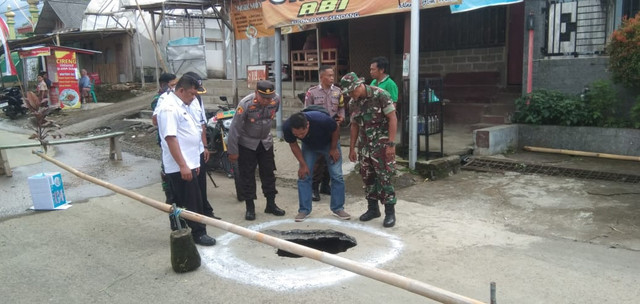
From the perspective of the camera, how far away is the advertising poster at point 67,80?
17.3m

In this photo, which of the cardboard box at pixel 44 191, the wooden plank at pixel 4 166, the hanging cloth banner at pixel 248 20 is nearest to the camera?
the cardboard box at pixel 44 191

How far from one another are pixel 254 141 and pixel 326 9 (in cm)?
334

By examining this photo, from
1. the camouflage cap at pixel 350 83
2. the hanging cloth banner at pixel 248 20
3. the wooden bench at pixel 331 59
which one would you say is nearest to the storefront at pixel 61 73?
the hanging cloth banner at pixel 248 20

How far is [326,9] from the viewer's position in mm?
7734

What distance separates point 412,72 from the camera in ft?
21.6

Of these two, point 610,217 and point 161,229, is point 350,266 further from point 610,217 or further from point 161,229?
point 610,217

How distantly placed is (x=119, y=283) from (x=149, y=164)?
5.17m

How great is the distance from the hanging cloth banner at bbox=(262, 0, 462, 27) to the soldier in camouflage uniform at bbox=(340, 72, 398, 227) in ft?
7.37

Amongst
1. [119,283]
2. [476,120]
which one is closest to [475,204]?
[119,283]

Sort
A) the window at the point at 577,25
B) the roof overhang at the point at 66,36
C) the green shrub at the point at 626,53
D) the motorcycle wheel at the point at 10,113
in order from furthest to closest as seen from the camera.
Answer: the roof overhang at the point at 66,36 < the motorcycle wheel at the point at 10,113 < the window at the point at 577,25 < the green shrub at the point at 626,53

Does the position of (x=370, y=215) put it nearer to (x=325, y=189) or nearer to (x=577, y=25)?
(x=325, y=189)

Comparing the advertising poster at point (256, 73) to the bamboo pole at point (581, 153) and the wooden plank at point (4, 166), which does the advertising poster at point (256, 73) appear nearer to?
the wooden plank at point (4, 166)

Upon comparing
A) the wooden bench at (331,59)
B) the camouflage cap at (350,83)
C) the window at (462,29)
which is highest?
the window at (462,29)

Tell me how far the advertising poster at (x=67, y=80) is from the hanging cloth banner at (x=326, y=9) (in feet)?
39.0
